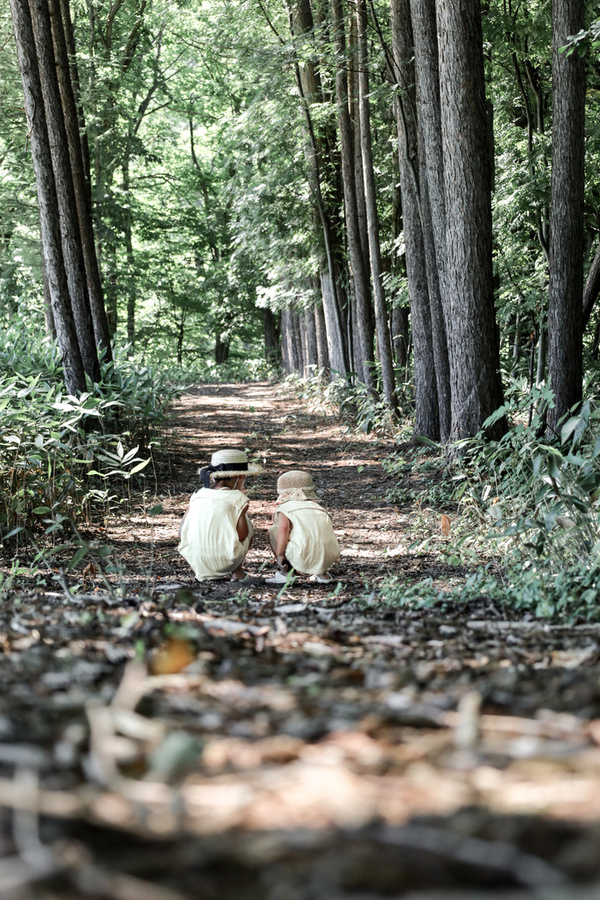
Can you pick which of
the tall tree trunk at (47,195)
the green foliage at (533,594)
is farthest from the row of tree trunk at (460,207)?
the tall tree trunk at (47,195)

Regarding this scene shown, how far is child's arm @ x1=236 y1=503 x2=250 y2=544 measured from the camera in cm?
612

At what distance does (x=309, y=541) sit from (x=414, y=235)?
7.37 metres

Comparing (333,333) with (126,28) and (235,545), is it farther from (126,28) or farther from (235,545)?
(235,545)

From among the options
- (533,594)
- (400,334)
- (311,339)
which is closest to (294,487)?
(533,594)

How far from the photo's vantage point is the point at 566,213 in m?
8.49

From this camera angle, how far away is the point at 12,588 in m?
5.24

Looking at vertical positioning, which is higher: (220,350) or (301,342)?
(220,350)

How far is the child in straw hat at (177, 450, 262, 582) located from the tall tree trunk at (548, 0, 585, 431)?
3.89m

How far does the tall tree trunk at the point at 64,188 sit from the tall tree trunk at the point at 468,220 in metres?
4.79

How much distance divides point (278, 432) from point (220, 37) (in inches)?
364

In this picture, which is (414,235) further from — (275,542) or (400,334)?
(275,542)

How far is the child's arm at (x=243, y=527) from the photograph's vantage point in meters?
6.12

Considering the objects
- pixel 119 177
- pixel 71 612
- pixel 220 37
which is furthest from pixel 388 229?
pixel 119 177

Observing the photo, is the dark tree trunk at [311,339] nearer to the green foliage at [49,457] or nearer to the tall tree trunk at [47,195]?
the tall tree trunk at [47,195]
